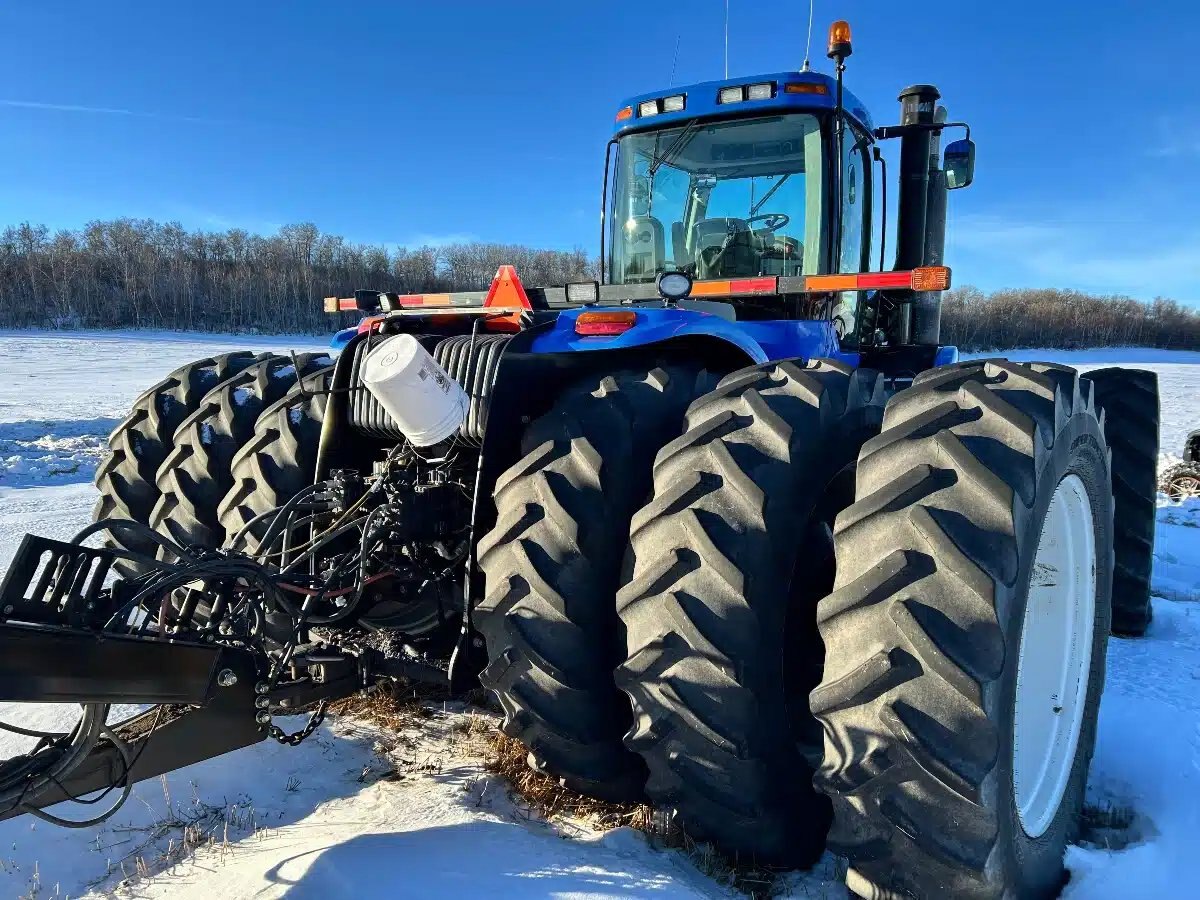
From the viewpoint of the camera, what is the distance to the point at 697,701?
2150mm

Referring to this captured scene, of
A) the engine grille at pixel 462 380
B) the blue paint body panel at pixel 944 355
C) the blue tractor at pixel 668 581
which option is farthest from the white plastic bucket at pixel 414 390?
the blue paint body panel at pixel 944 355

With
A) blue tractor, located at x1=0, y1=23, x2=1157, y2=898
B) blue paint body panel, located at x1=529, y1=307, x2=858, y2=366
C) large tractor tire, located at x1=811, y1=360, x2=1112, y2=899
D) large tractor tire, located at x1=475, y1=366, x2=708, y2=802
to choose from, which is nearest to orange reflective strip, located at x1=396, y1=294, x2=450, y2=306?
blue tractor, located at x1=0, y1=23, x2=1157, y2=898

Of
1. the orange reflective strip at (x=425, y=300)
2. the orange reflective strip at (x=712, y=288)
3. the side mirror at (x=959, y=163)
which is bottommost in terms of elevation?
the orange reflective strip at (x=425, y=300)

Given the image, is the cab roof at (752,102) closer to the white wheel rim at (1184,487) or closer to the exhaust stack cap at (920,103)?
the exhaust stack cap at (920,103)

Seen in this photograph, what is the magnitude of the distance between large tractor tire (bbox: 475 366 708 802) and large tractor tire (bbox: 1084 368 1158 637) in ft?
10.9

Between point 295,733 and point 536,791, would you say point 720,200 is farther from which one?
point 295,733

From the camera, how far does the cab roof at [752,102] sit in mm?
3945

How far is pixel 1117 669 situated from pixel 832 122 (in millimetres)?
2980

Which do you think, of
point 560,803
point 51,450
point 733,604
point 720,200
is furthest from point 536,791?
point 51,450

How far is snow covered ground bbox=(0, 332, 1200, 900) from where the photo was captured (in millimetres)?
2270

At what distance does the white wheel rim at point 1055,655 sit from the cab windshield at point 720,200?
74.3 inches

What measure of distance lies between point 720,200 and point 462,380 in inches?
84.1

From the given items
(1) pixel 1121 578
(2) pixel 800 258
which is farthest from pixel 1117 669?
(2) pixel 800 258

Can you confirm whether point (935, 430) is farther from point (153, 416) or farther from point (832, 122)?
point (153, 416)
